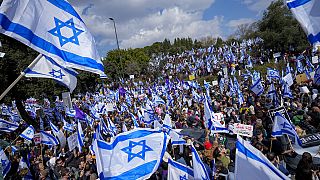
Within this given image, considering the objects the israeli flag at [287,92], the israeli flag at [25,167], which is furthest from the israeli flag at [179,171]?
the israeli flag at [287,92]

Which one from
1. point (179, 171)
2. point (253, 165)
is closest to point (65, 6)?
point (253, 165)

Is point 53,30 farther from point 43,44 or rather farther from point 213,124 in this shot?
point 213,124

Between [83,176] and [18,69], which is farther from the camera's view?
[18,69]

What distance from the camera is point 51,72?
5539 millimetres

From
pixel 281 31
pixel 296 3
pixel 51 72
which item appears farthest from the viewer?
pixel 281 31

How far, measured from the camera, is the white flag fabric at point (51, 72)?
5.11m

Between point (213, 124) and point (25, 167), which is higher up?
point (213, 124)

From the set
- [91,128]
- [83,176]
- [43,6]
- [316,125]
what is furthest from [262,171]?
[91,128]

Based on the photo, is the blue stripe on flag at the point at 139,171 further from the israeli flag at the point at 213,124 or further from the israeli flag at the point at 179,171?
the israeli flag at the point at 213,124

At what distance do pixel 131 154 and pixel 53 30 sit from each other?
3101 millimetres

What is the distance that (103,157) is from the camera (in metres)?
6.46

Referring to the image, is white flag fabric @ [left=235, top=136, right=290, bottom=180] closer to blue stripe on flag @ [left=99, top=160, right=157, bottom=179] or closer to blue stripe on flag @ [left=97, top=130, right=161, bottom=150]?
blue stripe on flag @ [left=99, top=160, right=157, bottom=179]

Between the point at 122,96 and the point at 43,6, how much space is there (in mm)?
22925

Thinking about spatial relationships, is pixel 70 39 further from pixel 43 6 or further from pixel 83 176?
pixel 83 176
